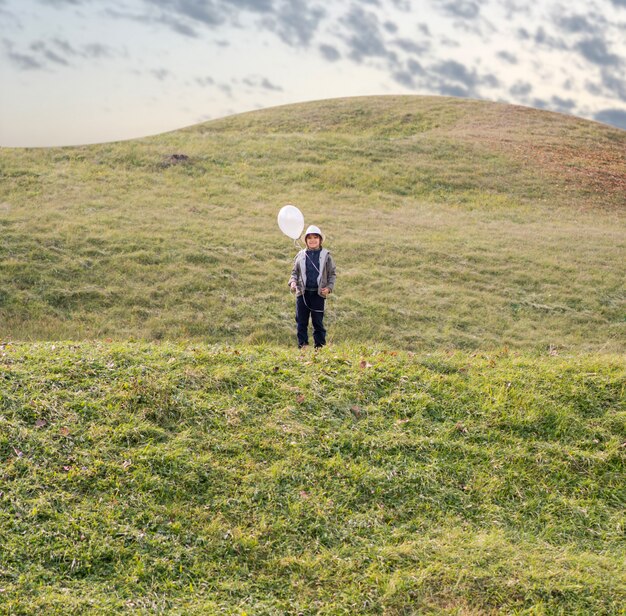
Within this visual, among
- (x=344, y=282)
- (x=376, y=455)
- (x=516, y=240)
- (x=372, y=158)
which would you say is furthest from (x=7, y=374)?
(x=372, y=158)

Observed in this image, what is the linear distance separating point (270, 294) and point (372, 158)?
64.0 ft

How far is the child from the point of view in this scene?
11.2m

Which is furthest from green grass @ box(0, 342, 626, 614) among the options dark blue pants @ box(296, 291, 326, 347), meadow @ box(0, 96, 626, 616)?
dark blue pants @ box(296, 291, 326, 347)

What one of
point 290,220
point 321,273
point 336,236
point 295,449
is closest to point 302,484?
point 295,449

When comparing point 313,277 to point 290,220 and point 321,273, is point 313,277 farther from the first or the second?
point 290,220

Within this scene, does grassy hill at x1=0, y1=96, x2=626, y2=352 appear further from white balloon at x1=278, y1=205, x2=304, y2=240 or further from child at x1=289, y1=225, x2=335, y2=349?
child at x1=289, y1=225, x2=335, y2=349

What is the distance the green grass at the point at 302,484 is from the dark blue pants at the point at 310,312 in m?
1.67

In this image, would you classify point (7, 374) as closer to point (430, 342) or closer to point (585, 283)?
point (430, 342)

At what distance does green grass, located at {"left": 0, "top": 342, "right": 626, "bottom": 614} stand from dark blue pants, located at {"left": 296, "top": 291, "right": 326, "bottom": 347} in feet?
5.48

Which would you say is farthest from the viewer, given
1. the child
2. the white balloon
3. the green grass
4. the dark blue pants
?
the white balloon

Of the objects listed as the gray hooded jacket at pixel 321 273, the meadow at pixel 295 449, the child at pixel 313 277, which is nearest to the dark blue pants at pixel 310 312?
the child at pixel 313 277

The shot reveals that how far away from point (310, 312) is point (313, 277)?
732 millimetres

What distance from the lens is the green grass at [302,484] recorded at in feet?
19.8

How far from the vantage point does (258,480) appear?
7215mm
